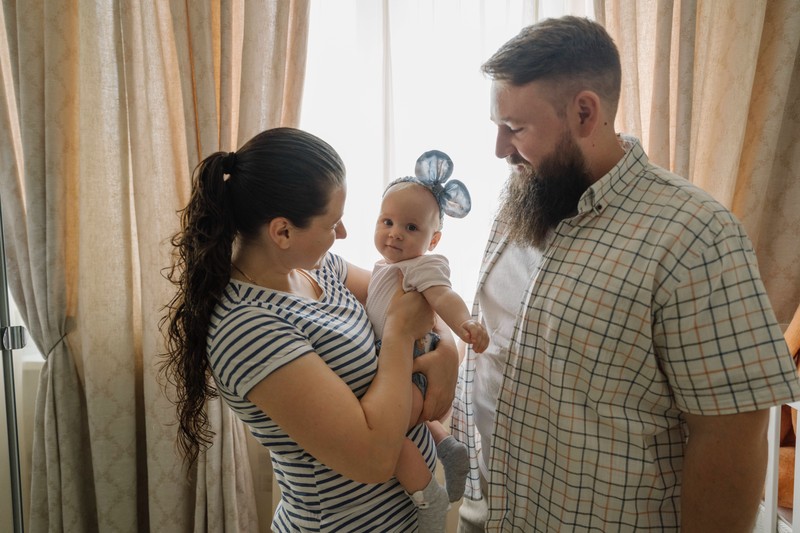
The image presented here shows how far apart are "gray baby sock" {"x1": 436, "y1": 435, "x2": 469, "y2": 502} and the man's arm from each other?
1.76 ft

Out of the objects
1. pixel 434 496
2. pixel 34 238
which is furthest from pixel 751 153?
pixel 34 238

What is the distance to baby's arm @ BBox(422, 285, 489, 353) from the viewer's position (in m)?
1.27

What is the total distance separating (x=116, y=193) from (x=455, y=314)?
1.45 metres

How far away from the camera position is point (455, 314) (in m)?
1.34

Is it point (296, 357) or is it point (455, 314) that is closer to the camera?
point (296, 357)

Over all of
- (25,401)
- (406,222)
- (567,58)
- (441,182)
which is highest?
(567,58)

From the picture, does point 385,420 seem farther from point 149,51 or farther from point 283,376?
point 149,51

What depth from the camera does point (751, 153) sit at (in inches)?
77.6

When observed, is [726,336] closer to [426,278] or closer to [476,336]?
[476,336]

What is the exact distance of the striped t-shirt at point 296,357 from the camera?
3.36 ft

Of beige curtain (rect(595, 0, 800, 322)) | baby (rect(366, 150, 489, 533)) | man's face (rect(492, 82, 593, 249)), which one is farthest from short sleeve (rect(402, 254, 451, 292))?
beige curtain (rect(595, 0, 800, 322))

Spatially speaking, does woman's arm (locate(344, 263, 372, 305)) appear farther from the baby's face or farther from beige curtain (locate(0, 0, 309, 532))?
beige curtain (locate(0, 0, 309, 532))

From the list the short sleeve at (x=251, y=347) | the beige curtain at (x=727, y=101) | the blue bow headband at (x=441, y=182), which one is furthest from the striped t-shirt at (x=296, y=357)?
the beige curtain at (x=727, y=101)

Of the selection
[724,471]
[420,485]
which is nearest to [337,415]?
[420,485]
